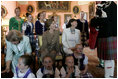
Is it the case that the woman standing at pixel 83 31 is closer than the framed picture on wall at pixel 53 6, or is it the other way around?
the woman standing at pixel 83 31

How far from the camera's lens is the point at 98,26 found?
2.02m

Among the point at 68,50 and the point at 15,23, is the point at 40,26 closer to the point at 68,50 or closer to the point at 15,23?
the point at 15,23

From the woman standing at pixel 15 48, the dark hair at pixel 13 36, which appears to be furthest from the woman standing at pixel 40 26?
the dark hair at pixel 13 36

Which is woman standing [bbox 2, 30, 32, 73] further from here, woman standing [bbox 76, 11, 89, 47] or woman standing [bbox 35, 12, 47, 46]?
woman standing [bbox 76, 11, 89, 47]

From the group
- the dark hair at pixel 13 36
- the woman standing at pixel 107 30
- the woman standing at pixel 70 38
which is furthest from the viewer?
the woman standing at pixel 70 38

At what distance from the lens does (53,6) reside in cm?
774

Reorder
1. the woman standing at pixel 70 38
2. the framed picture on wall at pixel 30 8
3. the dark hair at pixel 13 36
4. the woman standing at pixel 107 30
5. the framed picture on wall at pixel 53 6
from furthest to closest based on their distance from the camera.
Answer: the framed picture on wall at pixel 53 6 → the framed picture on wall at pixel 30 8 → the woman standing at pixel 70 38 → the woman standing at pixel 107 30 → the dark hair at pixel 13 36

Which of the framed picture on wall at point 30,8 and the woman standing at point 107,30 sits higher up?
the framed picture on wall at point 30,8

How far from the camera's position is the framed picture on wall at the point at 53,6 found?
7637 mm

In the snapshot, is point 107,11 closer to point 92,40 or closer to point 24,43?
point 92,40

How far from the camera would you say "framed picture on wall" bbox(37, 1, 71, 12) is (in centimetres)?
764

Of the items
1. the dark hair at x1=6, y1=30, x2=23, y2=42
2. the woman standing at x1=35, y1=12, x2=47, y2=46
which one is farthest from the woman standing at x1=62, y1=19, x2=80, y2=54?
the dark hair at x1=6, y1=30, x2=23, y2=42

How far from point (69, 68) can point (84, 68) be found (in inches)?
10.9

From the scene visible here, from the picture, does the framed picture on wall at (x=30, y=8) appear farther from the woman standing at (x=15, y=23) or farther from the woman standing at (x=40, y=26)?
the woman standing at (x=40, y=26)
